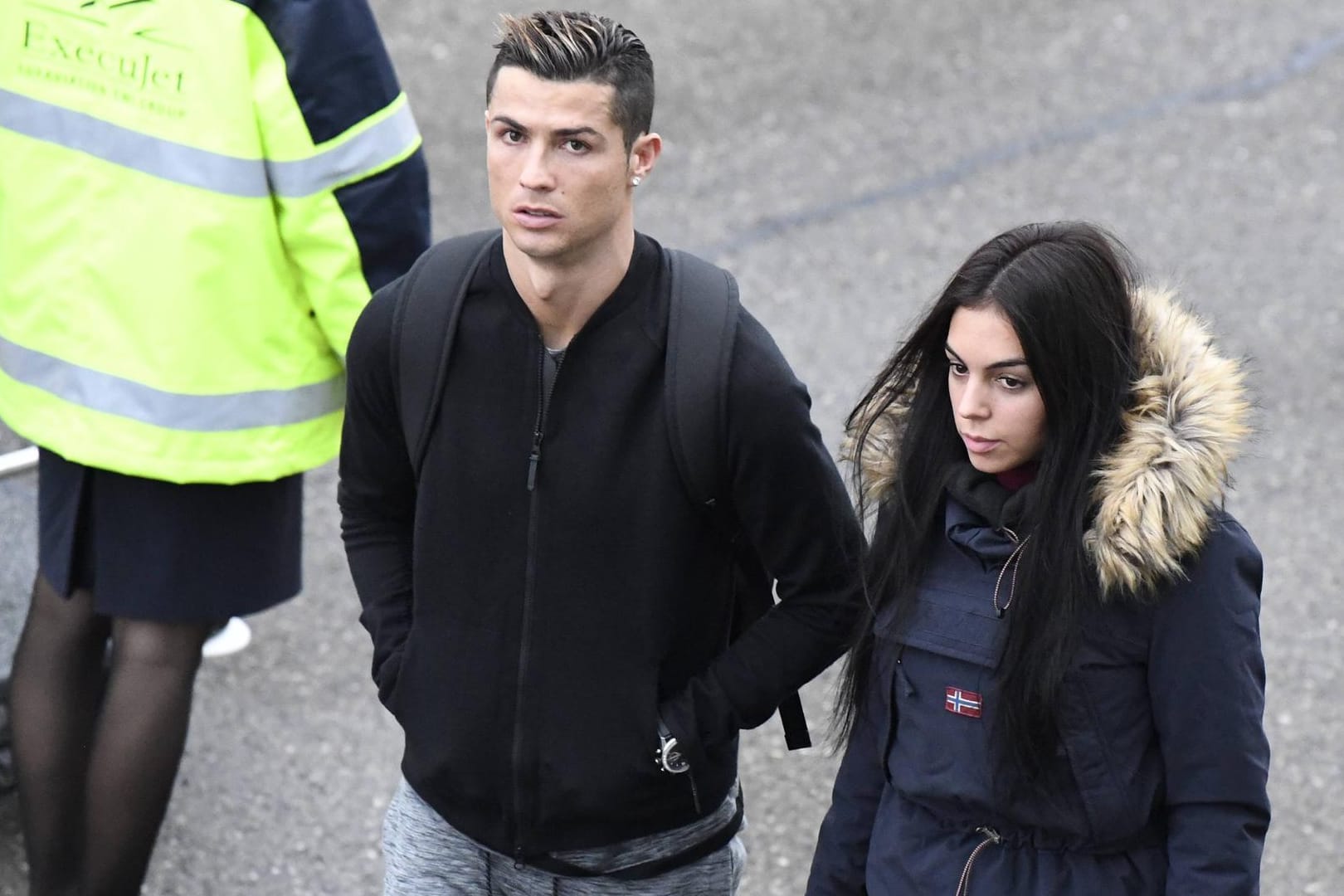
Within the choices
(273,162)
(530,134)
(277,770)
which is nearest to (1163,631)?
(530,134)

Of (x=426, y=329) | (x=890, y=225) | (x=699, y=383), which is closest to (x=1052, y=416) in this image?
(x=699, y=383)

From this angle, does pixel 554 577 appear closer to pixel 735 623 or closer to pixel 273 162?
pixel 735 623

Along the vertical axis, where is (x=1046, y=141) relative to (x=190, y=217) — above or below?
below

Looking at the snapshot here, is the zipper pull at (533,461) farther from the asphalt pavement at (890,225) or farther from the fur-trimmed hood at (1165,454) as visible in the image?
the asphalt pavement at (890,225)

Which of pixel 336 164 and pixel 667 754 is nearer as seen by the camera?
pixel 667 754

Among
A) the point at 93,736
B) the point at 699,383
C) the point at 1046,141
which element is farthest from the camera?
the point at 1046,141

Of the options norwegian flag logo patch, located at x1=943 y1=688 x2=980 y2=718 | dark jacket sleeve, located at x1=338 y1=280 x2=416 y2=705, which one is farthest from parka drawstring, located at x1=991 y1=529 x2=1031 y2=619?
dark jacket sleeve, located at x1=338 y1=280 x2=416 y2=705

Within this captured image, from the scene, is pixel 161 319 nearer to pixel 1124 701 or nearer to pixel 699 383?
pixel 699 383

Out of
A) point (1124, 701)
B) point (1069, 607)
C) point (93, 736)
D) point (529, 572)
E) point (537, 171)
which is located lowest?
point (93, 736)

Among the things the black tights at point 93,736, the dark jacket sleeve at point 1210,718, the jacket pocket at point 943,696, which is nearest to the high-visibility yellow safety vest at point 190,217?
the black tights at point 93,736

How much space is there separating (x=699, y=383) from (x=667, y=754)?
0.57 metres

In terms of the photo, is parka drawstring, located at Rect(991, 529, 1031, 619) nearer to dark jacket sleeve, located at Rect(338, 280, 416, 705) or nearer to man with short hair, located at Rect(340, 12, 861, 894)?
man with short hair, located at Rect(340, 12, 861, 894)

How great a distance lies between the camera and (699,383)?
2.65 m

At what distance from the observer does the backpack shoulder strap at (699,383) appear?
8.71ft
